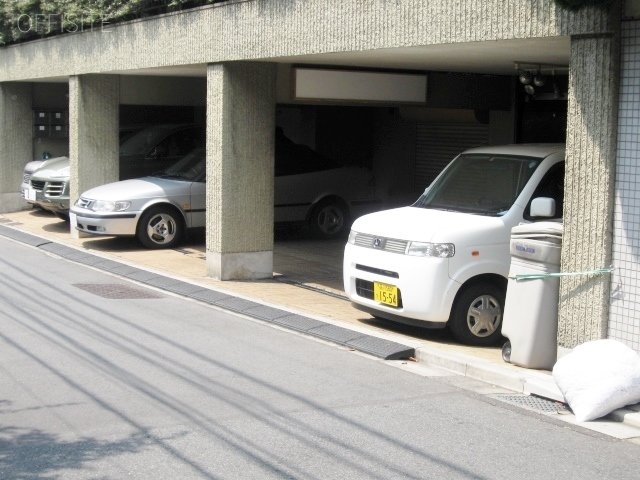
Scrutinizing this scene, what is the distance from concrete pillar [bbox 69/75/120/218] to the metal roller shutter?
5.76m

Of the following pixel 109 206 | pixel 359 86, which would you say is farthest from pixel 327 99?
pixel 109 206

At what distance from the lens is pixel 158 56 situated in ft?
49.5

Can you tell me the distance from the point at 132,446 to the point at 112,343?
133 inches

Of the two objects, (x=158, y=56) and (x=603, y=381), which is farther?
(x=158, y=56)

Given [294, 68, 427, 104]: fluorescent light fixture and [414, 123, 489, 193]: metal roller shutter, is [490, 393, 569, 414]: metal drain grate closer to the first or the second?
[294, 68, 427, 104]: fluorescent light fixture

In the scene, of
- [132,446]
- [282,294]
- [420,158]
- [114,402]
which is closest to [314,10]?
[282,294]

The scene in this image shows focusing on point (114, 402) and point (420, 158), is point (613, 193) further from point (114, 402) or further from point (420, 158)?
point (420, 158)

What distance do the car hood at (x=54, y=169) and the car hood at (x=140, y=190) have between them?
262 centimetres

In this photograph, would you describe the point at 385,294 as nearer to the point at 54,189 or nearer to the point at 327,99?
the point at 327,99

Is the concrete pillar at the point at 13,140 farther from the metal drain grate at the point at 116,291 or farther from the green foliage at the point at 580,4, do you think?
the green foliage at the point at 580,4

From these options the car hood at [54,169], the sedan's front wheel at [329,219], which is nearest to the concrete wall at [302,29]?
the car hood at [54,169]

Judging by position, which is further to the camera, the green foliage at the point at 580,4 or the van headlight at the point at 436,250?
the van headlight at the point at 436,250

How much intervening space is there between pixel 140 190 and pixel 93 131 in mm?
2561

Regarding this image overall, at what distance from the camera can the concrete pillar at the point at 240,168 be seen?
44.3 ft
